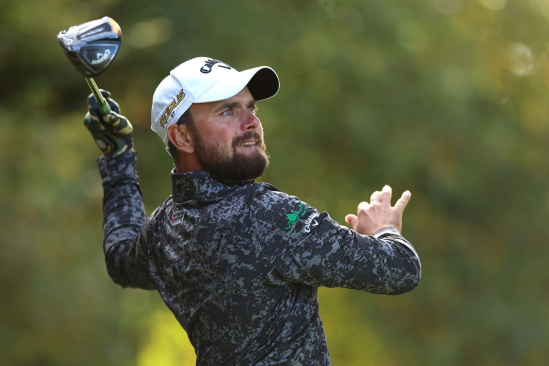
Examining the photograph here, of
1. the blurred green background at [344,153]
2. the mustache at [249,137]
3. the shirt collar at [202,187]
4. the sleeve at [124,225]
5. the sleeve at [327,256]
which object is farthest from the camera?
the blurred green background at [344,153]

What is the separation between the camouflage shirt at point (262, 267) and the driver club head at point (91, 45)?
0.60 metres

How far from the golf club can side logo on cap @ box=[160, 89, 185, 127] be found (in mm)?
356

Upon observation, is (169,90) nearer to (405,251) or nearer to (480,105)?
(405,251)

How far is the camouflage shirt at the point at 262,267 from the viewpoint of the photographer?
8.16ft

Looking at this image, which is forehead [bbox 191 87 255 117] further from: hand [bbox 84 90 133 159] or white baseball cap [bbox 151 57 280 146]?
hand [bbox 84 90 133 159]

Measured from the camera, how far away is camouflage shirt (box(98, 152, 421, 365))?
8.16 ft

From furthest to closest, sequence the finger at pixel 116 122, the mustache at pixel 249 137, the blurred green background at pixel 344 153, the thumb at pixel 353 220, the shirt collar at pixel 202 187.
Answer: the blurred green background at pixel 344 153, the finger at pixel 116 122, the thumb at pixel 353 220, the mustache at pixel 249 137, the shirt collar at pixel 202 187

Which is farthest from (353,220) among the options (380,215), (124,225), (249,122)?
(124,225)

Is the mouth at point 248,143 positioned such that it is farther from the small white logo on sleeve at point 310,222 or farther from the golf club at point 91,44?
the golf club at point 91,44

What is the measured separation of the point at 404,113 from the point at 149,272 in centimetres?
525

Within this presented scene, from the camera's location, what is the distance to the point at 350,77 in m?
7.74

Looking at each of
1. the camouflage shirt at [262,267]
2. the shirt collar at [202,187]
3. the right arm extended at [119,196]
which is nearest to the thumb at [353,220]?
the camouflage shirt at [262,267]

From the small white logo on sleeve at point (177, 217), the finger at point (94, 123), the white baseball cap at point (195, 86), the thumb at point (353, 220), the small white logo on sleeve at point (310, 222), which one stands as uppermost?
the finger at point (94, 123)

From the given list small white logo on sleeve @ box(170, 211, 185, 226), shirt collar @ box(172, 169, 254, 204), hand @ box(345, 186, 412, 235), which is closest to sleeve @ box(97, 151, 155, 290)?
small white logo on sleeve @ box(170, 211, 185, 226)
